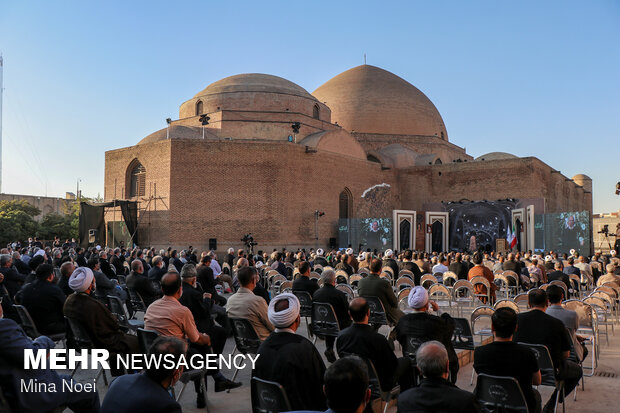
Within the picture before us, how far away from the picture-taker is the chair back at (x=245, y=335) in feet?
17.3

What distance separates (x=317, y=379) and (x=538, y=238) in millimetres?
28023

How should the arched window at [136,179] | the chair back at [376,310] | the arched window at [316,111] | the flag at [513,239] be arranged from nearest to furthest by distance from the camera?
the chair back at [376,310]
the flag at [513,239]
the arched window at [136,179]
the arched window at [316,111]

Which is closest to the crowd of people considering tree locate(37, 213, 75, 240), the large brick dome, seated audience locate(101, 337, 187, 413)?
seated audience locate(101, 337, 187, 413)

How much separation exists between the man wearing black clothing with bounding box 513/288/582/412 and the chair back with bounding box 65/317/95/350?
4.39 metres

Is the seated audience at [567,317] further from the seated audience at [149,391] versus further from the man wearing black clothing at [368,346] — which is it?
the seated audience at [149,391]

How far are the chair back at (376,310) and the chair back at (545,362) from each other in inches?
105

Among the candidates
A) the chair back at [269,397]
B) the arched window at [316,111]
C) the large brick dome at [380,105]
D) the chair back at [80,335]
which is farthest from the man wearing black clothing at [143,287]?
the large brick dome at [380,105]

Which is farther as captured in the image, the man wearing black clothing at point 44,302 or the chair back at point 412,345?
the man wearing black clothing at point 44,302

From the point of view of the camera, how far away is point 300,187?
30422mm

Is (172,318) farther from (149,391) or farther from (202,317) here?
(149,391)

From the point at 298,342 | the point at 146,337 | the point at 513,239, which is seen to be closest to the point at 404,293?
the point at 146,337

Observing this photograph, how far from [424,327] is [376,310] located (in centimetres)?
232

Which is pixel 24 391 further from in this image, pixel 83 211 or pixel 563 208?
pixel 563 208

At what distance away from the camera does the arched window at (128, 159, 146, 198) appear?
30.6 meters
